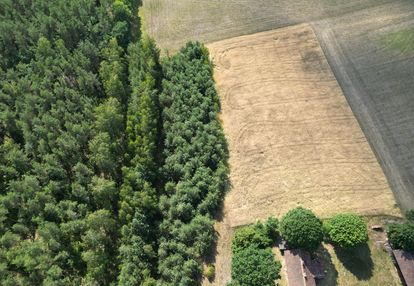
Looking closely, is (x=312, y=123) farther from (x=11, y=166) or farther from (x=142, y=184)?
(x=11, y=166)

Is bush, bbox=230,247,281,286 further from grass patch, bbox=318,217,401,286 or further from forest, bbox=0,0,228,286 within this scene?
grass patch, bbox=318,217,401,286

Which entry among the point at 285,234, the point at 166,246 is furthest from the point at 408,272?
the point at 166,246

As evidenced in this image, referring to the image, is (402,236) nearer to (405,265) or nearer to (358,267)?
(405,265)

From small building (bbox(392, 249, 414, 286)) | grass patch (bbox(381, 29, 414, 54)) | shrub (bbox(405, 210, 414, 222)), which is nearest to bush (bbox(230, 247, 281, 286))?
small building (bbox(392, 249, 414, 286))

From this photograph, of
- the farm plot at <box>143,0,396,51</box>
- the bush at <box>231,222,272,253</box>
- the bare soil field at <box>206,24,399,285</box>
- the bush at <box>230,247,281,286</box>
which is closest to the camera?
the bush at <box>230,247,281,286</box>

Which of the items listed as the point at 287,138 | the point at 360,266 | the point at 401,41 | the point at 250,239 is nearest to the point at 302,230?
the point at 250,239

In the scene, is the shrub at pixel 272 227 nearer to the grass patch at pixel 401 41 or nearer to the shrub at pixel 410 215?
the shrub at pixel 410 215

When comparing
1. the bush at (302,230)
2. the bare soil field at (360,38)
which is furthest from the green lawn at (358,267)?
the bare soil field at (360,38)
